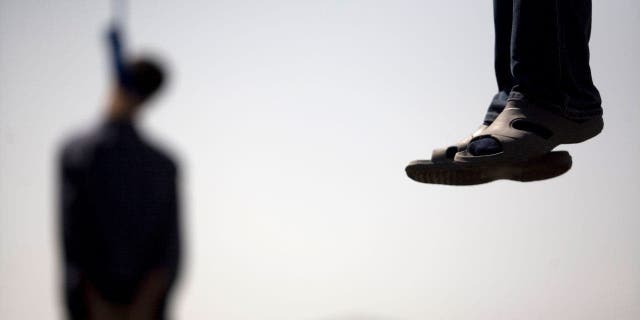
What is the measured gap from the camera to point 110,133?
1134 mm

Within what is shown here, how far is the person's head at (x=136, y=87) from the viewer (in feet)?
3.86

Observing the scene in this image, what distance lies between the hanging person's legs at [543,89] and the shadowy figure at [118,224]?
66.3 inches

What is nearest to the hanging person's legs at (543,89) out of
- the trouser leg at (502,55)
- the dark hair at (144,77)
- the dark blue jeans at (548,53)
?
the dark blue jeans at (548,53)

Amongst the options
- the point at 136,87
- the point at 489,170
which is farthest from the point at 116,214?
the point at 489,170

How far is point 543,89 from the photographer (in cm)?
269

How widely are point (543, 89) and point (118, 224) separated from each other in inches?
75.8

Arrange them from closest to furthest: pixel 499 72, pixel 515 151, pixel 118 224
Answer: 1. pixel 118 224
2. pixel 515 151
3. pixel 499 72

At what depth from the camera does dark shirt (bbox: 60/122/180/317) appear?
1126 millimetres

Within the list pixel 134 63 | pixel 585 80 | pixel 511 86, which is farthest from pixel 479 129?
pixel 134 63

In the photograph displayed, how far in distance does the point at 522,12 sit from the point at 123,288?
1927mm

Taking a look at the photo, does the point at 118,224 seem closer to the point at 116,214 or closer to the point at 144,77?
the point at 116,214

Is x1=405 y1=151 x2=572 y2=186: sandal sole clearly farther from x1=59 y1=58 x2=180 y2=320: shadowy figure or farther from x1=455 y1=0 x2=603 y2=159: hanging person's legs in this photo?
x1=59 y1=58 x2=180 y2=320: shadowy figure

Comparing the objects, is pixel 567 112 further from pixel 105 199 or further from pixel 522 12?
pixel 105 199

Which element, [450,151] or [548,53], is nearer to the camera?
[548,53]
